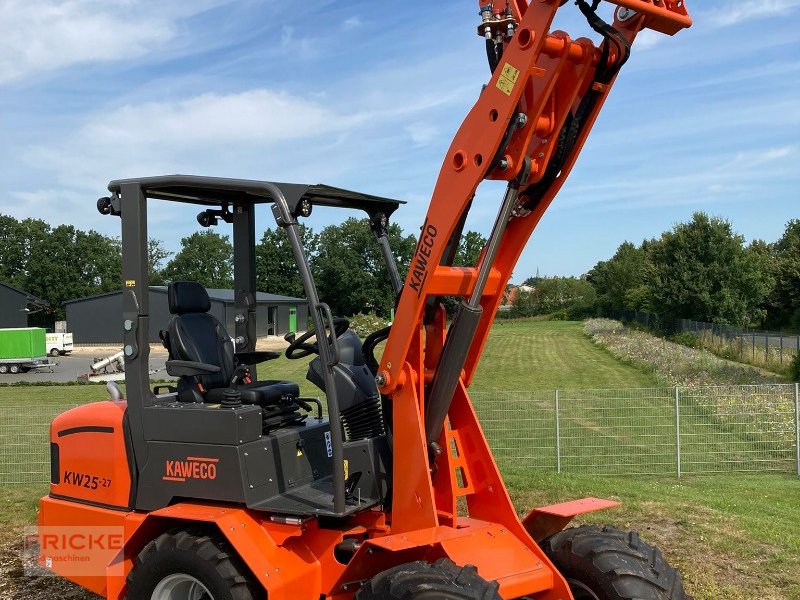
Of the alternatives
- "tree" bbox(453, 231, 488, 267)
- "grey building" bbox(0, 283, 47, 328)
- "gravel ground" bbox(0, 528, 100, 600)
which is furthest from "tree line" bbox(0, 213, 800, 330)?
"grey building" bbox(0, 283, 47, 328)

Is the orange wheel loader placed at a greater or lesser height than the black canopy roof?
lesser

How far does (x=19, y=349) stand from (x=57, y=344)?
10843 millimetres

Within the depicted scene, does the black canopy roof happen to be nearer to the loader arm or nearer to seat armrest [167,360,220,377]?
the loader arm

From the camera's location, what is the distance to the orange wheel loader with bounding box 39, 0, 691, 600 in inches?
169

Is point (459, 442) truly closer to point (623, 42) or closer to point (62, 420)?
point (623, 42)

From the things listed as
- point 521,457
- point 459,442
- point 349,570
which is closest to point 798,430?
point 521,457

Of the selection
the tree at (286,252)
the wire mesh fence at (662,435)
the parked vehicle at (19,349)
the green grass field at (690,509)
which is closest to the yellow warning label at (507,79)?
the tree at (286,252)

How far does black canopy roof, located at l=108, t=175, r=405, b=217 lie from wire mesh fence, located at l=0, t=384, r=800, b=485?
7347 mm

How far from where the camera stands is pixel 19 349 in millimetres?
35344

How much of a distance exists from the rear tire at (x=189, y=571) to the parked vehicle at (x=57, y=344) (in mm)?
44006

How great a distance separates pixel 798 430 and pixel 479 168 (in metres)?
10.5

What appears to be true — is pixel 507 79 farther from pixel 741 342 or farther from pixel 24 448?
pixel 741 342

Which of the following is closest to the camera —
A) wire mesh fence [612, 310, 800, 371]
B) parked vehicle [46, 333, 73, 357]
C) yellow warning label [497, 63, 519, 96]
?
yellow warning label [497, 63, 519, 96]

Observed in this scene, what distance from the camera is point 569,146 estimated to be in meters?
4.54
